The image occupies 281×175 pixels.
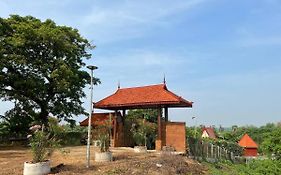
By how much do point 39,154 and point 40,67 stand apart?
1441 cm

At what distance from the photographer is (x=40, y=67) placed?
24.7 meters

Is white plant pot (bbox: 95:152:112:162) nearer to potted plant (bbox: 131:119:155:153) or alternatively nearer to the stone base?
potted plant (bbox: 131:119:155:153)

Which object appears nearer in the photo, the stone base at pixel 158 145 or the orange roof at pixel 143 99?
the orange roof at pixel 143 99

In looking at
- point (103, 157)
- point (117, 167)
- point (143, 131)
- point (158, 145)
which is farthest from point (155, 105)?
point (117, 167)

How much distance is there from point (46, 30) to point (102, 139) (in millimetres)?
13187

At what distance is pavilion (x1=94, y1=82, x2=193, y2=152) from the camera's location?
1854 cm

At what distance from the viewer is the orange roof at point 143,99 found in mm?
18688

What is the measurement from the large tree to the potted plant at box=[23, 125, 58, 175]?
41.5 feet

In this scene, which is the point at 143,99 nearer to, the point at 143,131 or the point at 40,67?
the point at 143,131

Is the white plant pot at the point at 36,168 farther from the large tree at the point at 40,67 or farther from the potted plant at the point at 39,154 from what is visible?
the large tree at the point at 40,67

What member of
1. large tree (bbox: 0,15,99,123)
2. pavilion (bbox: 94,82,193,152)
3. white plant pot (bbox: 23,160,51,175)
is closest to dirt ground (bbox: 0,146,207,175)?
white plant pot (bbox: 23,160,51,175)

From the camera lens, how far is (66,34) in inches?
1040

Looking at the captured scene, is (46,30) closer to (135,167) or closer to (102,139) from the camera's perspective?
(102,139)

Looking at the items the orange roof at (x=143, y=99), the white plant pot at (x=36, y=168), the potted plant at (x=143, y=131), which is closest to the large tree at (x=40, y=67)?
the orange roof at (x=143, y=99)
